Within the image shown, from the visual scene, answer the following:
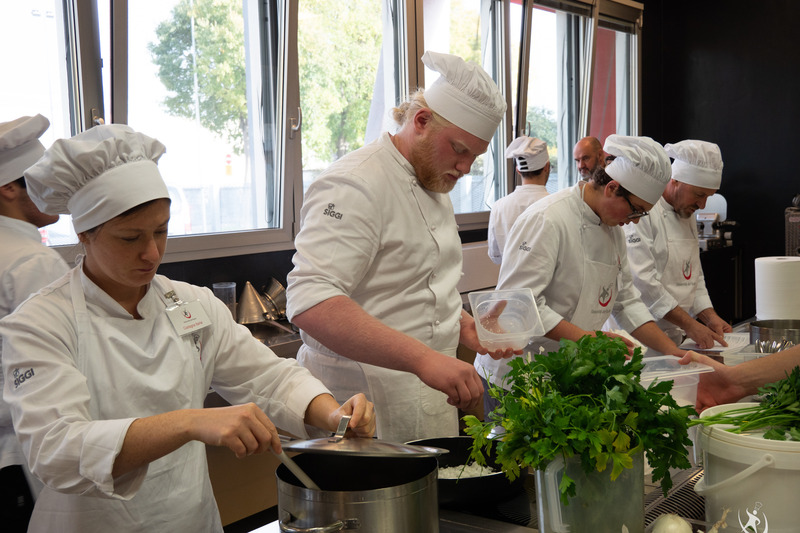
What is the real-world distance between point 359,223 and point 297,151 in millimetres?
2091

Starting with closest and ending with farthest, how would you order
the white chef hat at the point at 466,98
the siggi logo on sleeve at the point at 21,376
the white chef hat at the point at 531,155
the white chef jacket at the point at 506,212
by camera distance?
the siggi logo on sleeve at the point at 21,376, the white chef hat at the point at 466,98, the white chef jacket at the point at 506,212, the white chef hat at the point at 531,155

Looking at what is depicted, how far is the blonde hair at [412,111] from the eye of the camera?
1.94 meters

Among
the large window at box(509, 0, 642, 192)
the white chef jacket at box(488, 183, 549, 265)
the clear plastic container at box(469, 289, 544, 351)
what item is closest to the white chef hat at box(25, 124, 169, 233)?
the clear plastic container at box(469, 289, 544, 351)

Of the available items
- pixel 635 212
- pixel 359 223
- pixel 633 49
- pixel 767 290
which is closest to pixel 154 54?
pixel 359 223

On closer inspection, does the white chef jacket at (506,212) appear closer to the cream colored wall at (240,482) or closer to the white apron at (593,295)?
the white apron at (593,295)

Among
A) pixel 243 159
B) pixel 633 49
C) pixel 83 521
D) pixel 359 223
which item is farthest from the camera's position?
pixel 633 49

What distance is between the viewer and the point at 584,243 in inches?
97.8

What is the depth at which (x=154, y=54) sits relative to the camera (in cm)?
321

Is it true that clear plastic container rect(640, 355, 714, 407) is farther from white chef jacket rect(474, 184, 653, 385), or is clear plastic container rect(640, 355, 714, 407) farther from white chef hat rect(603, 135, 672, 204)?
white chef hat rect(603, 135, 672, 204)

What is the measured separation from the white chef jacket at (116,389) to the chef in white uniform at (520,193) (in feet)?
8.83

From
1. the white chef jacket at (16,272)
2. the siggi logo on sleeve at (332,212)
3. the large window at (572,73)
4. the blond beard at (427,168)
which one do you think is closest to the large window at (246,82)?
the large window at (572,73)

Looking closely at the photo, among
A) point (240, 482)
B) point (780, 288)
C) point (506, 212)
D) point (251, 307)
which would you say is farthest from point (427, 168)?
point (506, 212)

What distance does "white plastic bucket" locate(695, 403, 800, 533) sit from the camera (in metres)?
1.06

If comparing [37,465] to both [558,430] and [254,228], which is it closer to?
[558,430]
